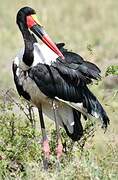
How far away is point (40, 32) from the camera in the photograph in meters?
7.49

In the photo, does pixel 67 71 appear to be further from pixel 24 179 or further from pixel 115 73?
pixel 24 179

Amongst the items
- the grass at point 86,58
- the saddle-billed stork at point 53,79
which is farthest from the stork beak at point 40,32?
the grass at point 86,58

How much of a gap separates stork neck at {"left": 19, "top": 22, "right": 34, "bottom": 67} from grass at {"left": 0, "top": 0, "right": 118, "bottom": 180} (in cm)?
55

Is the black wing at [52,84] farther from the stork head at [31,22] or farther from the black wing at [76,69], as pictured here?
the stork head at [31,22]

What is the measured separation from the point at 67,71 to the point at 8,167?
109 cm

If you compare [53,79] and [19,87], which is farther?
[19,87]

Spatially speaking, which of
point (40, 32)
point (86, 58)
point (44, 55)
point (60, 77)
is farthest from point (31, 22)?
point (86, 58)

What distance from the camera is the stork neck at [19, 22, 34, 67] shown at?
730cm

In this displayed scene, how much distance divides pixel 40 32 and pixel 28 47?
7.7 inches

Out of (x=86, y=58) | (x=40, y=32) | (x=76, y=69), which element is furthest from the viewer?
(x=86, y=58)

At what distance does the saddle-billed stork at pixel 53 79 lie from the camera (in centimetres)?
732

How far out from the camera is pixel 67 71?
7.38m

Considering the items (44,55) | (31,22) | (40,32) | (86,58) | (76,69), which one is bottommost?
(76,69)

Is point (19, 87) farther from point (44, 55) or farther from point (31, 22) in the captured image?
point (31, 22)
